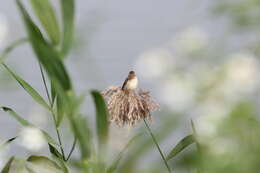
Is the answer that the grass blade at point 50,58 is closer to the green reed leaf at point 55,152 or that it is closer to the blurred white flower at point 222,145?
the blurred white flower at point 222,145

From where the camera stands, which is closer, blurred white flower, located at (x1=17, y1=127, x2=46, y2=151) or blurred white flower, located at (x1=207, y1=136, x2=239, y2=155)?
blurred white flower, located at (x1=207, y1=136, x2=239, y2=155)

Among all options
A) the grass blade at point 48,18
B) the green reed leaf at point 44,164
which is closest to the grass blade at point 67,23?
the grass blade at point 48,18

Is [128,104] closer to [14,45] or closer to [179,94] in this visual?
[14,45]

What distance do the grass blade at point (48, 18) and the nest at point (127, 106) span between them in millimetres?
230

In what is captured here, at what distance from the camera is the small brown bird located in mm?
584

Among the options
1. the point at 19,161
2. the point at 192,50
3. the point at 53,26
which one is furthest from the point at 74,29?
the point at 19,161

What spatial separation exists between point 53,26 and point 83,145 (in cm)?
9

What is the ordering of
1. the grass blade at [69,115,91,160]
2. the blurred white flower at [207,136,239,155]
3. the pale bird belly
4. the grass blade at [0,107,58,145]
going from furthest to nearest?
the pale bird belly
the grass blade at [0,107,58,145]
the grass blade at [69,115,91,160]
the blurred white flower at [207,136,239,155]

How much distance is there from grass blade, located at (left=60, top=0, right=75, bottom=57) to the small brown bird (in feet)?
0.74

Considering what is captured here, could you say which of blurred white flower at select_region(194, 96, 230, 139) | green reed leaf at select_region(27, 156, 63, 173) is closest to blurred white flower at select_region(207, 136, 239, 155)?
blurred white flower at select_region(194, 96, 230, 139)

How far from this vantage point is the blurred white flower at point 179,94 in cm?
19

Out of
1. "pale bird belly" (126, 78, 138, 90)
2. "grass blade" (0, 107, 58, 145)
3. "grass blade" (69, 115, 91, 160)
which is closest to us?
"grass blade" (69, 115, 91, 160)

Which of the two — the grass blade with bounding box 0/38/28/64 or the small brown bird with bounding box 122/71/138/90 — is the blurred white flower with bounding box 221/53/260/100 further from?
the small brown bird with bounding box 122/71/138/90

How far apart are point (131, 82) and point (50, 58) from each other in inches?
11.2
